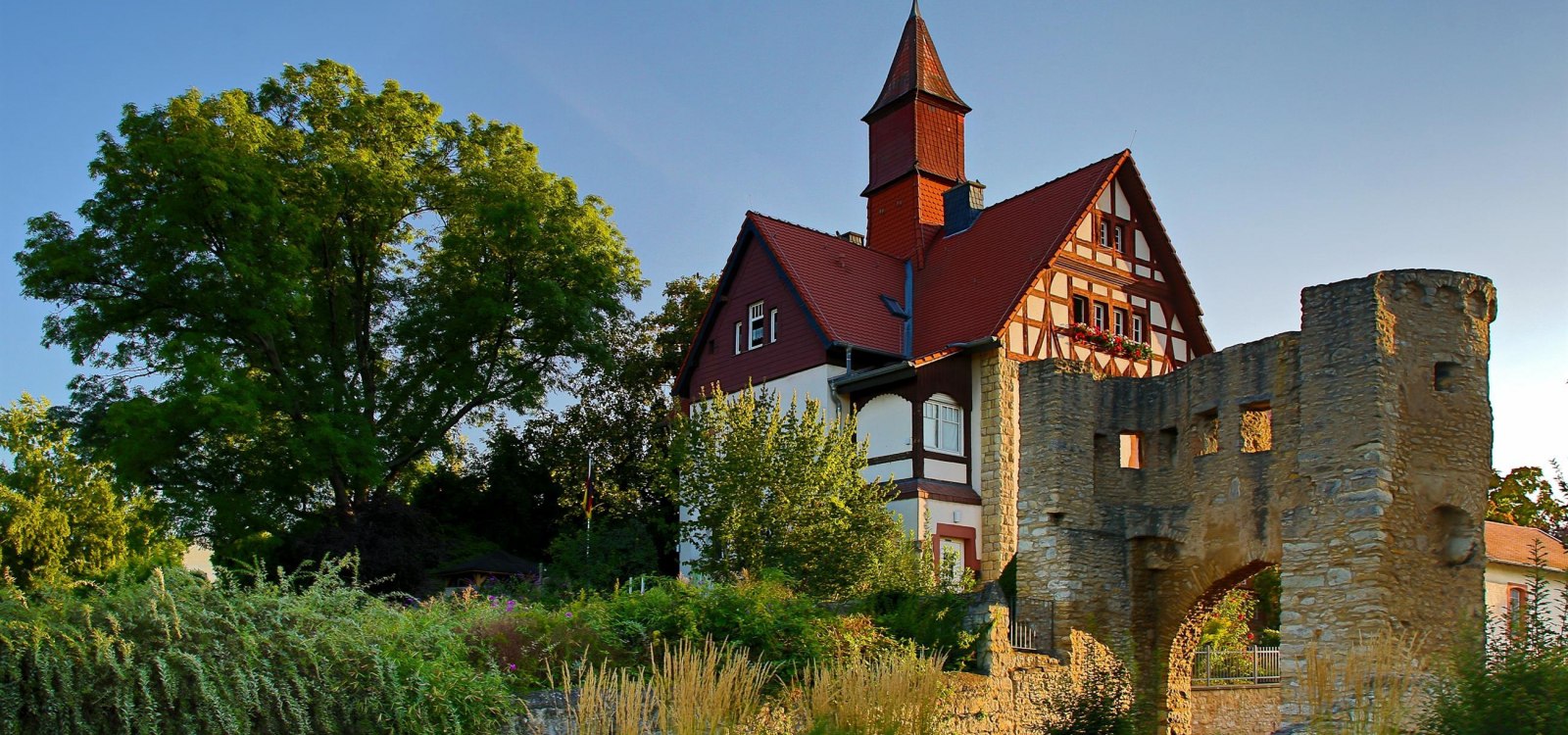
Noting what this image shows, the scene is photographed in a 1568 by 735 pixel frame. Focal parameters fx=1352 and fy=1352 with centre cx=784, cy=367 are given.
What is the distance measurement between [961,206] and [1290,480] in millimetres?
15073

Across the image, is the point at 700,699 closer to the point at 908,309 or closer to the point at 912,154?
the point at 908,309

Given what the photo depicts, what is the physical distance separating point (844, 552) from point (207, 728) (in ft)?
38.4

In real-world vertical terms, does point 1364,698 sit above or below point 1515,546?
below

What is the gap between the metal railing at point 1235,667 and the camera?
73.7ft

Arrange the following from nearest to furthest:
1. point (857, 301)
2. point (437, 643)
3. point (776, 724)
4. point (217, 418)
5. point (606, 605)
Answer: point (437, 643), point (776, 724), point (606, 605), point (217, 418), point (857, 301)

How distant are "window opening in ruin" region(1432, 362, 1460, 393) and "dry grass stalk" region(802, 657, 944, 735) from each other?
298 inches

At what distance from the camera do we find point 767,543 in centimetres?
2081

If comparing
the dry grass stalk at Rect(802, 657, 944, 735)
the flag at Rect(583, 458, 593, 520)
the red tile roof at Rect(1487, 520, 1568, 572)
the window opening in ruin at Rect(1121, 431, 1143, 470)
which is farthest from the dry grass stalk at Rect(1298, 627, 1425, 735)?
the flag at Rect(583, 458, 593, 520)

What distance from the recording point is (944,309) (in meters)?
27.5

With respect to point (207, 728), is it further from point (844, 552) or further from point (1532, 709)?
point (844, 552)

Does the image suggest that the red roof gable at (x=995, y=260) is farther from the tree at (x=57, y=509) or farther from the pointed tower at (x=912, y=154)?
the tree at (x=57, y=509)

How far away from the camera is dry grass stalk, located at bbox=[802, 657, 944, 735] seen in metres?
10.8

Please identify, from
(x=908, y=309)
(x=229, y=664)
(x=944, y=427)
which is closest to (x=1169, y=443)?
(x=944, y=427)

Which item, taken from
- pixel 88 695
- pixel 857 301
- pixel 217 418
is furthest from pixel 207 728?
pixel 857 301
